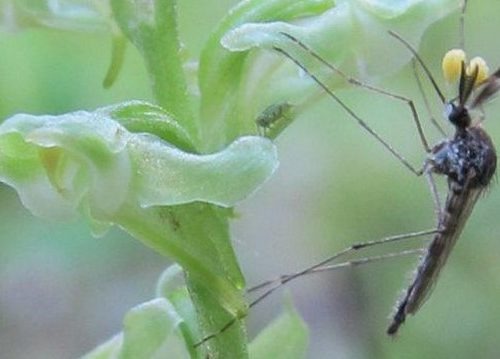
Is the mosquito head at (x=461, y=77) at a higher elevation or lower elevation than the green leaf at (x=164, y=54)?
lower

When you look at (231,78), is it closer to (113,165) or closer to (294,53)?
(294,53)

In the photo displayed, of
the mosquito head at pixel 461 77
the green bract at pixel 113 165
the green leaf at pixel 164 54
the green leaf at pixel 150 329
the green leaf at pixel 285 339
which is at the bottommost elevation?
the green leaf at pixel 285 339

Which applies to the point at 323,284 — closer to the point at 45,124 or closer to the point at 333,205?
the point at 333,205

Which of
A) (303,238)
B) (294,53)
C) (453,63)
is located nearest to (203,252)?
(294,53)

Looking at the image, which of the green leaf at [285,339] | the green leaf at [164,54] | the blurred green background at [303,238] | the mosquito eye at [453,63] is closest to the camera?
the green leaf at [164,54]

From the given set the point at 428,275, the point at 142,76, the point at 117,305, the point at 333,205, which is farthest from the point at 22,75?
the point at 428,275

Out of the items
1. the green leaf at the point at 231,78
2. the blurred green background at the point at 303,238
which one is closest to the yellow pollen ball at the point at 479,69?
the green leaf at the point at 231,78

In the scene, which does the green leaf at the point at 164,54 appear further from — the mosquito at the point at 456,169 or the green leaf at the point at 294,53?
the mosquito at the point at 456,169
